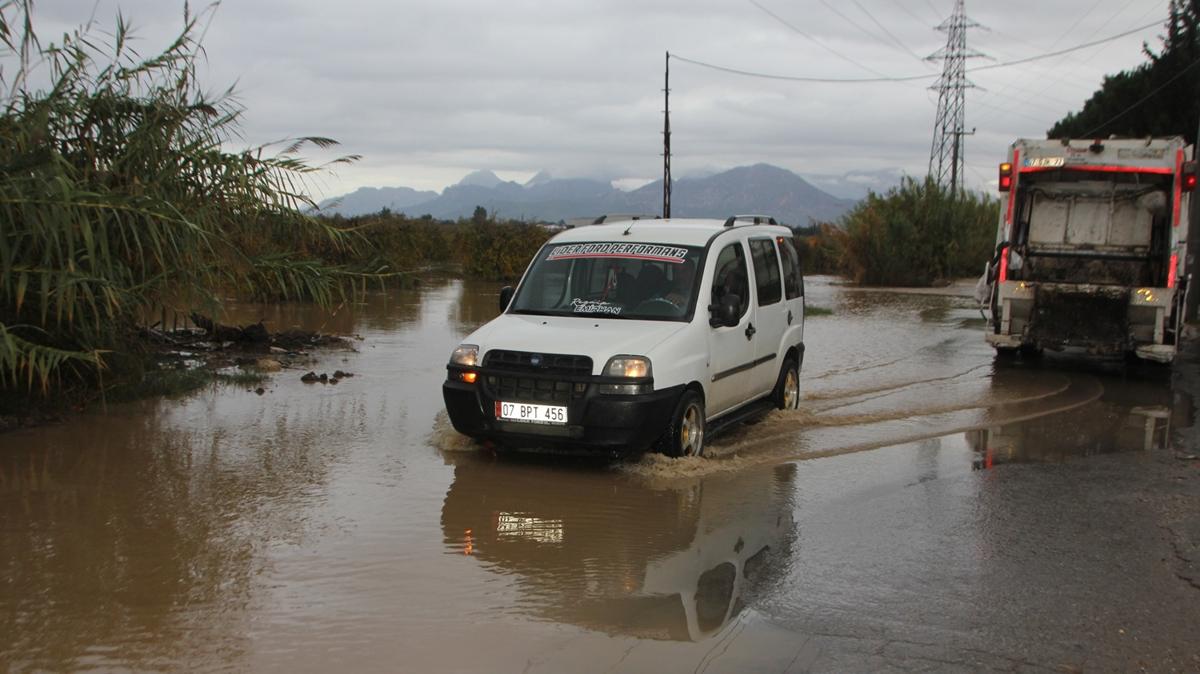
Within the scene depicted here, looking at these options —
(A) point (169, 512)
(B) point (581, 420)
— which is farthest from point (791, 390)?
(A) point (169, 512)

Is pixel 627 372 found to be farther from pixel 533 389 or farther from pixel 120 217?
pixel 120 217

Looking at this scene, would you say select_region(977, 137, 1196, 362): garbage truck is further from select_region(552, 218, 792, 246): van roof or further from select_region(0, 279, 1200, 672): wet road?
select_region(552, 218, 792, 246): van roof

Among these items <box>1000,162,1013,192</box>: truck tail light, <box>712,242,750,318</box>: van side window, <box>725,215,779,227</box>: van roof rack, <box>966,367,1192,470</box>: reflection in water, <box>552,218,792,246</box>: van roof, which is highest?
<box>1000,162,1013,192</box>: truck tail light

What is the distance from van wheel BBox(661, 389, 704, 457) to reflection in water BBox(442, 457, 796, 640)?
0.35 metres

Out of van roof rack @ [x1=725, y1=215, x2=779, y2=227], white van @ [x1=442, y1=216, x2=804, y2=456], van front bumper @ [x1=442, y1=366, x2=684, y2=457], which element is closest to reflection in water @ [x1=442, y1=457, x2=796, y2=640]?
van front bumper @ [x1=442, y1=366, x2=684, y2=457]

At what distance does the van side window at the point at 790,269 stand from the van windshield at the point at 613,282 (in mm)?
2026

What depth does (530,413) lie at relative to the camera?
7883 millimetres

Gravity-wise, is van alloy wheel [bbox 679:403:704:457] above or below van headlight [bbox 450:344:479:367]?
below

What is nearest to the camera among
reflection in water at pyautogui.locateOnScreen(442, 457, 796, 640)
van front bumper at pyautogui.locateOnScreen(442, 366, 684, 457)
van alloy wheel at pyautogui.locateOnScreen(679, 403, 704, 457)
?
reflection in water at pyautogui.locateOnScreen(442, 457, 796, 640)

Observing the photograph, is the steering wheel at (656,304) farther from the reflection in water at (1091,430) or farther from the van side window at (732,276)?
the reflection in water at (1091,430)

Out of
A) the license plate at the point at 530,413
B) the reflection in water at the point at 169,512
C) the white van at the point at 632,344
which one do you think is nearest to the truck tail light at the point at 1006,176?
the white van at the point at 632,344

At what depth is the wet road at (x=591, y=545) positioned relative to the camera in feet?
15.9

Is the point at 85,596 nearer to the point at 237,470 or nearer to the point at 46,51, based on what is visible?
the point at 237,470

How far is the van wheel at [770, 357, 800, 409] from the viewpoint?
10641mm
